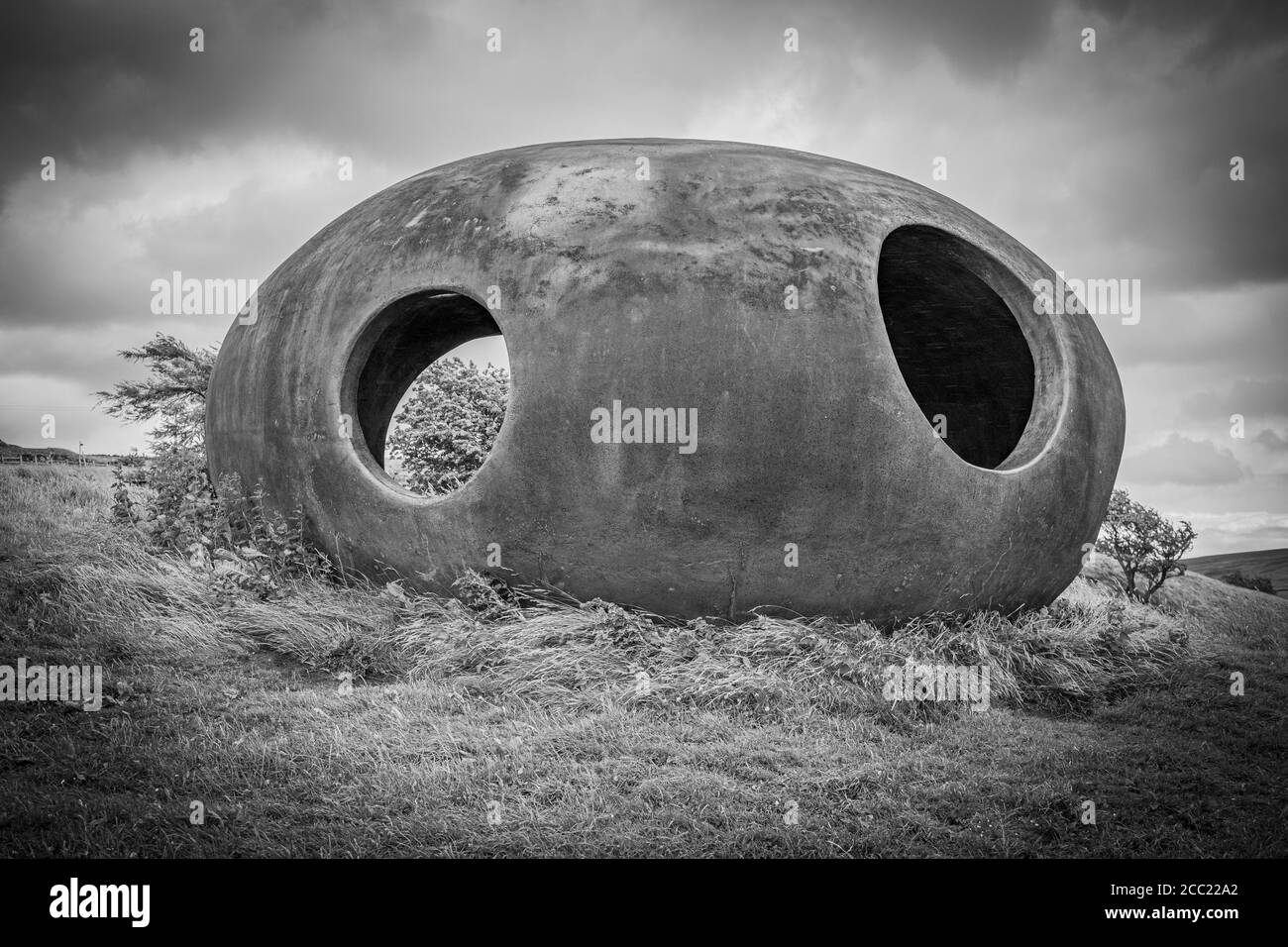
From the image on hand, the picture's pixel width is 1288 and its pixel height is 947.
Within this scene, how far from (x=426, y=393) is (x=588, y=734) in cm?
759

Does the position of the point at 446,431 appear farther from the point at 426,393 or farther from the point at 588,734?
the point at 588,734

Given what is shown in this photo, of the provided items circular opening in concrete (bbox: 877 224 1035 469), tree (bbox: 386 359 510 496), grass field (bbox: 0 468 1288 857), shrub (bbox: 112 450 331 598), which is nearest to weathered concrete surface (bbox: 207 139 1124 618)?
circular opening in concrete (bbox: 877 224 1035 469)

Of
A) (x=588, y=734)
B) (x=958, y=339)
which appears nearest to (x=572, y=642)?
(x=588, y=734)

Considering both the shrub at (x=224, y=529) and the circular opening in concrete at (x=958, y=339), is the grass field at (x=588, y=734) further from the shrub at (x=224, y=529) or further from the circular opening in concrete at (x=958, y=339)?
the circular opening in concrete at (x=958, y=339)

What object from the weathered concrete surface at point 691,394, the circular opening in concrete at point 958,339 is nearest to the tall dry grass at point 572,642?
the weathered concrete surface at point 691,394

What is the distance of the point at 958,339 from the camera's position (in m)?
9.32

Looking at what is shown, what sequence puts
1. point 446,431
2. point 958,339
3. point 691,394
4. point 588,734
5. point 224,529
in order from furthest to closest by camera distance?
point 446,431, point 958,339, point 224,529, point 691,394, point 588,734

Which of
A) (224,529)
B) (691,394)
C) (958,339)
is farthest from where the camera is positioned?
(958,339)

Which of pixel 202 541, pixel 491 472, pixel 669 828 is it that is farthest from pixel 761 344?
pixel 202 541

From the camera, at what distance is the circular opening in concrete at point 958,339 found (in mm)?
7898

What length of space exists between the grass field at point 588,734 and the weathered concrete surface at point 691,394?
39 cm

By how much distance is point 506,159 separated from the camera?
25.4 feet

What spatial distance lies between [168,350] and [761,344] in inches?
595

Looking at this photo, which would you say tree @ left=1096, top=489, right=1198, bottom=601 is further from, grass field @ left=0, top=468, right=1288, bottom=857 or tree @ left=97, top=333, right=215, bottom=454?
tree @ left=97, top=333, right=215, bottom=454
